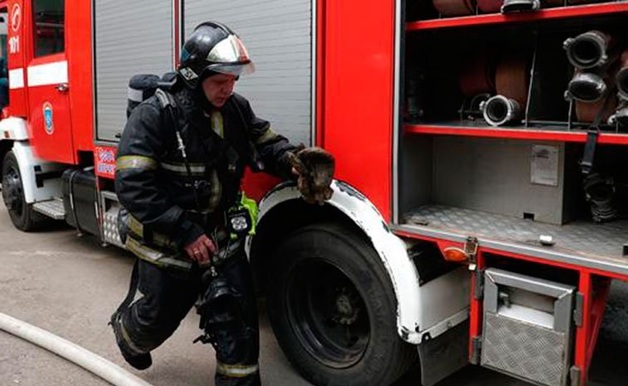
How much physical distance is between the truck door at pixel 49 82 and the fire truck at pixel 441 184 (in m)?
2.12

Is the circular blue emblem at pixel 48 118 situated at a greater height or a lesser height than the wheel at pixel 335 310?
greater

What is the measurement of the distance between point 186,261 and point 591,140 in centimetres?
184

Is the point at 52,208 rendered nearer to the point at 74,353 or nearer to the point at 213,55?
the point at 74,353

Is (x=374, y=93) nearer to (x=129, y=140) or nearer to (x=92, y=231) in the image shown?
(x=129, y=140)

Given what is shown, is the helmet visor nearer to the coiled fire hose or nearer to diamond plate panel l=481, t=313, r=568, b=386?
the coiled fire hose

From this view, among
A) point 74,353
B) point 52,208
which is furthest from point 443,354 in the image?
point 52,208

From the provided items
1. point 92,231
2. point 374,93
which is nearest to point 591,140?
point 374,93

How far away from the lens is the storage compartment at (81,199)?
17.8ft

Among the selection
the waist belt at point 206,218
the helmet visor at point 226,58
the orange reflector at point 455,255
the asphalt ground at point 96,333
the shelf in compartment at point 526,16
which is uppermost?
the shelf in compartment at point 526,16

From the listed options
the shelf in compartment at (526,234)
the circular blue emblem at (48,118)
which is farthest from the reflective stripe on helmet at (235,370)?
the circular blue emblem at (48,118)

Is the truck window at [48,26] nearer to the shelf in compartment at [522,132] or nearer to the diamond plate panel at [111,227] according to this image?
the diamond plate panel at [111,227]

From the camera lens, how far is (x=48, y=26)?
599 cm

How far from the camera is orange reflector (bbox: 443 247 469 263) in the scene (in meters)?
2.78

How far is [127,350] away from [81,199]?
2512 mm
